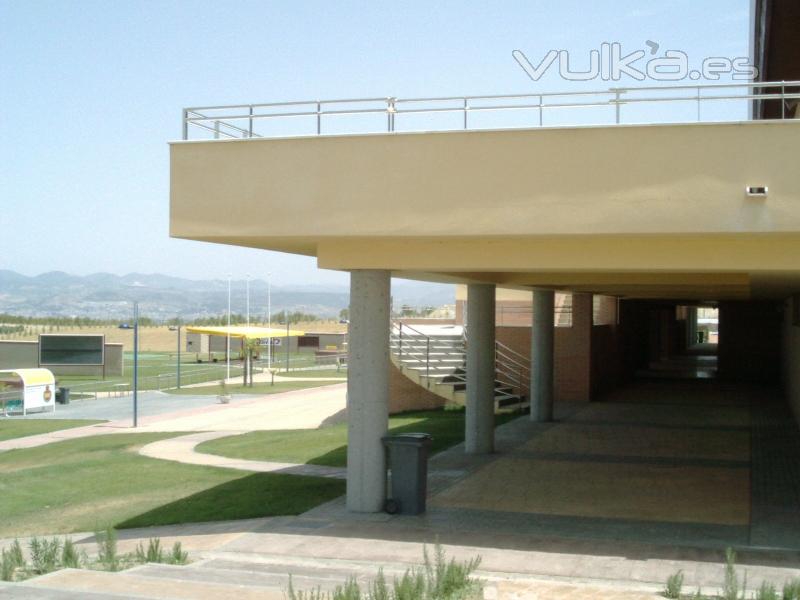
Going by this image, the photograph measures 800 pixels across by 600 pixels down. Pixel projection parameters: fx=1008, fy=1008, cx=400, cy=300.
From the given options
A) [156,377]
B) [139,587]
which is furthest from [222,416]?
[139,587]

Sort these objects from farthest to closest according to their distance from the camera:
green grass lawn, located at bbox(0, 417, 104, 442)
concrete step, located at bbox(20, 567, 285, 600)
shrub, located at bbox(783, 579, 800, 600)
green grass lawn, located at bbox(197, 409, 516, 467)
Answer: green grass lawn, located at bbox(0, 417, 104, 442) → green grass lawn, located at bbox(197, 409, 516, 467) → concrete step, located at bbox(20, 567, 285, 600) → shrub, located at bbox(783, 579, 800, 600)

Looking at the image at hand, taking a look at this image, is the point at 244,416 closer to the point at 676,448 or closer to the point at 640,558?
the point at 676,448

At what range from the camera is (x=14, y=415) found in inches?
1422

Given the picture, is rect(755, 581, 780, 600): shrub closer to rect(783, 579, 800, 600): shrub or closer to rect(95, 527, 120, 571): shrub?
rect(783, 579, 800, 600): shrub

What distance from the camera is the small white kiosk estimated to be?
36.4 meters

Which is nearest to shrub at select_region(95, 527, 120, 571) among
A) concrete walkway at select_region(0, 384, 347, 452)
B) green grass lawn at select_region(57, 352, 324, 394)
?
concrete walkway at select_region(0, 384, 347, 452)

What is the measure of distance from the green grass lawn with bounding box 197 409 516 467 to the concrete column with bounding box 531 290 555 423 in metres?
1.09

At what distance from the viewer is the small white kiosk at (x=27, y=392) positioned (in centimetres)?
3641

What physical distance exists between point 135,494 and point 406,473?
18.3 ft

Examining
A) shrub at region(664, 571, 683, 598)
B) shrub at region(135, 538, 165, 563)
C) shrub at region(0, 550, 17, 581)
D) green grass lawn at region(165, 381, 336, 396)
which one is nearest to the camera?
shrub at region(664, 571, 683, 598)

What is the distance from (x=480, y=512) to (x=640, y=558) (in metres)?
3.06

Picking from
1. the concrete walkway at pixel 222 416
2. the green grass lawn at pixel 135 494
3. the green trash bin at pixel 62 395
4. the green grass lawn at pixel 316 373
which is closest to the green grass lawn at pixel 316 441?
the green grass lawn at pixel 135 494

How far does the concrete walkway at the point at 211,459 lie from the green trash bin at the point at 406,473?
11.5 feet

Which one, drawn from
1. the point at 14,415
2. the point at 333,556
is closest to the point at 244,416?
the point at 14,415
